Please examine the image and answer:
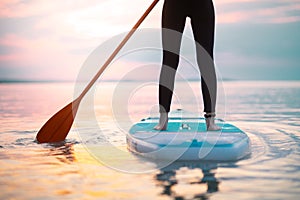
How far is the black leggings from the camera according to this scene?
11.0 ft

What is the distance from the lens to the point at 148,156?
3.12 meters

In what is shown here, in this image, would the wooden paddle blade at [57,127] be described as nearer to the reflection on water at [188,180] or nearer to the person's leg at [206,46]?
the person's leg at [206,46]

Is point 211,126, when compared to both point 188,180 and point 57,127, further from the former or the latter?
point 57,127

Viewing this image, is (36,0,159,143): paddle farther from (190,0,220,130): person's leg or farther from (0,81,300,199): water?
(190,0,220,130): person's leg

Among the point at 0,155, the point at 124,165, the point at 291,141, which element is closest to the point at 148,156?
the point at 124,165

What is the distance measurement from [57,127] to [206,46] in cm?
139

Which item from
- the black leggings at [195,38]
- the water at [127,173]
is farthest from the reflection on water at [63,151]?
the black leggings at [195,38]

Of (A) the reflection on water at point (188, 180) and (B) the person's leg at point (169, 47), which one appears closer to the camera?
(A) the reflection on water at point (188, 180)

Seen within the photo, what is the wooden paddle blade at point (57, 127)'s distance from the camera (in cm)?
382

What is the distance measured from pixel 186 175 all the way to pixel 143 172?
250mm

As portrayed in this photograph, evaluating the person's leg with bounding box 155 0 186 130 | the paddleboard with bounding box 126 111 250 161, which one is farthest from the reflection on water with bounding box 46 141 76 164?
the person's leg with bounding box 155 0 186 130

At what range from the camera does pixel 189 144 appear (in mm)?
2963

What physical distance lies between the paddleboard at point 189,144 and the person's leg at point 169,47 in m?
0.21

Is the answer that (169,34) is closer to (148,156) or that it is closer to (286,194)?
(148,156)
